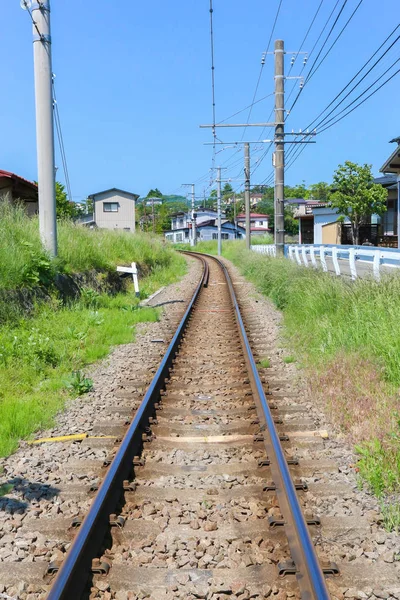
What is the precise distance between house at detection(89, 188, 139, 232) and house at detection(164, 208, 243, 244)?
1045 inches

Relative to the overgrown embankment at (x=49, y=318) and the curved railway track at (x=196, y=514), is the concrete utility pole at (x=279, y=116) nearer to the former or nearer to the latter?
the overgrown embankment at (x=49, y=318)

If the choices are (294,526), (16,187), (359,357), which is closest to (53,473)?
(294,526)

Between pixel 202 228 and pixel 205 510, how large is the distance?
99112 millimetres

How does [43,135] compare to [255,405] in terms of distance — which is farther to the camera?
[43,135]

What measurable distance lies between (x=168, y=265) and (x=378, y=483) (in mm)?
24804

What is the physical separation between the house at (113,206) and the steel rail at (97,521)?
6206 cm

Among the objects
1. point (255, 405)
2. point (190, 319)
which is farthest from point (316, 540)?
point (190, 319)

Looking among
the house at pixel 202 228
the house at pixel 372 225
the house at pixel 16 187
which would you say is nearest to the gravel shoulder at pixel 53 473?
the house at pixel 16 187

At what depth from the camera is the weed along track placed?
3.03 m

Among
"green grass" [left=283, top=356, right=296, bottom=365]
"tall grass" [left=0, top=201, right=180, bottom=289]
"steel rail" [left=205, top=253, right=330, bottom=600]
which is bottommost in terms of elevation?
"steel rail" [left=205, top=253, right=330, bottom=600]

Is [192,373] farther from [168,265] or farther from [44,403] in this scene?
[168,265]

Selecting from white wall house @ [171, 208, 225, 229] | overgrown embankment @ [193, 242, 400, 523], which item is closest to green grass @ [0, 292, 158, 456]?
overgrown embankment @ [193, 242, 400, 523]

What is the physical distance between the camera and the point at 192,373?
7520mm

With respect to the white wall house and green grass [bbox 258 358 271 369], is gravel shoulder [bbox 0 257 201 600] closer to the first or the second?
green grass [bbox 258 358 271 369]
